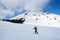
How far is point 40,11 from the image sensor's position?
193 meters

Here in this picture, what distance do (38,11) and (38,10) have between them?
177 centimetres

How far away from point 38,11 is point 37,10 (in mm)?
2186

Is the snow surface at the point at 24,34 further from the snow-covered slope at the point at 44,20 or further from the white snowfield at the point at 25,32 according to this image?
the snow-covered slope at the point at 44,20

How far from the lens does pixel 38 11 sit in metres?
193

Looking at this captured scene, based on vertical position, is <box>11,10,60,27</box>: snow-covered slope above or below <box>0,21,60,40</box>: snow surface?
above

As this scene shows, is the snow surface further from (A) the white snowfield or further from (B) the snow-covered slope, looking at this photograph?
(B) the snow-covered slope

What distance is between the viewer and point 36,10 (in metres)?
192

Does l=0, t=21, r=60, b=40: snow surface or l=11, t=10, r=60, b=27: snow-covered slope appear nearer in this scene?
l=0, t=21, r=60, b=40: snow surface

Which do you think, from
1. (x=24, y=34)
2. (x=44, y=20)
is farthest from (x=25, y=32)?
(x=44, y=20)

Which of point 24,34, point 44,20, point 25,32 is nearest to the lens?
point 24,34

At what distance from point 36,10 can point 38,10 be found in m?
3.52

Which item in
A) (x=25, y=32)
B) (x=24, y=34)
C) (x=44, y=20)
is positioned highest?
(x=44, y=20)

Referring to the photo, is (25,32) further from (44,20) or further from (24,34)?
(44,20)

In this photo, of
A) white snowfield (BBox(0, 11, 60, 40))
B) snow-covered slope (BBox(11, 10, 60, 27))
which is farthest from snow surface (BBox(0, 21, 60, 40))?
snow-covered slope (BBox(11, 10, 60, 27))
